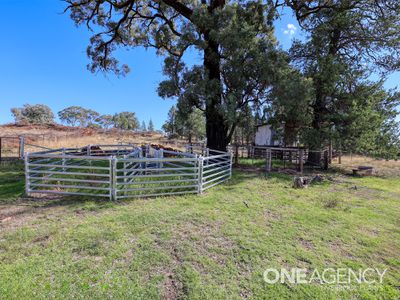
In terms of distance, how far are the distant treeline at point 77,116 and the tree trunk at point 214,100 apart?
51.5 m

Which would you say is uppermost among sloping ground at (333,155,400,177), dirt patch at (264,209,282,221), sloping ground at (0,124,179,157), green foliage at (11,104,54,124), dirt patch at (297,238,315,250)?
green foliage at (11,104,54,124)

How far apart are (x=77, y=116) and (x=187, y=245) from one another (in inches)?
3460

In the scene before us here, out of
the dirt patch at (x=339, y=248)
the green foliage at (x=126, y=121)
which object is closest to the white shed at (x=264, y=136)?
the dirt patch at (x=339, y=248)

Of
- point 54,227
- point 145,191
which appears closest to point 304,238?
point 145,191

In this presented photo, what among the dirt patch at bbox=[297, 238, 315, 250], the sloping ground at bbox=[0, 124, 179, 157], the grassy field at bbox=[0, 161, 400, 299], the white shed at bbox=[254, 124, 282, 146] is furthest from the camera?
the white shed at bbox=[254, 124, 282, 146]

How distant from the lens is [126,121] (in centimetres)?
8031

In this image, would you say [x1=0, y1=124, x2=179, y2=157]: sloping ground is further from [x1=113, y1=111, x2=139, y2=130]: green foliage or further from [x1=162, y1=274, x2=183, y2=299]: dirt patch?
[x1=113, y1=111, x2=139, y2=130]: green foliage

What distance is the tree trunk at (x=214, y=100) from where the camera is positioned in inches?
363

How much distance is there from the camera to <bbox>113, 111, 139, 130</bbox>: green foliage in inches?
3162

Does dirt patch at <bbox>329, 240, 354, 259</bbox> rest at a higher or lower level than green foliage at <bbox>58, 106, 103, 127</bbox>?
lower

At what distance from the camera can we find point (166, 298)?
2.27 meters

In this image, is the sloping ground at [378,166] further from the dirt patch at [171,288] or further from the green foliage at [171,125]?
the green foliage at [171,125]

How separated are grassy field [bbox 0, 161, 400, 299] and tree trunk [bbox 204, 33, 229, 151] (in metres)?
5.13

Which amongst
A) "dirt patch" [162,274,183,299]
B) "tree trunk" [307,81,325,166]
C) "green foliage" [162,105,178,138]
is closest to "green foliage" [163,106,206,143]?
"green foliage" [162,105,178,138]
